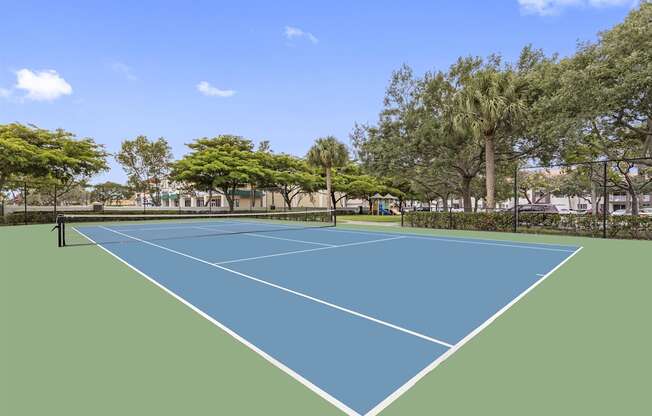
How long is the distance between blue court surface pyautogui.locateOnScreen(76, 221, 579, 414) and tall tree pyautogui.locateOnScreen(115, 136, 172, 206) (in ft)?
122

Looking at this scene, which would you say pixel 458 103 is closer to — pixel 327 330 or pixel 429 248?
pixel 429 248

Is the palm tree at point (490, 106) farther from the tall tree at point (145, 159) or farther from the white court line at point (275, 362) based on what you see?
the tall tree at point (145, 159)

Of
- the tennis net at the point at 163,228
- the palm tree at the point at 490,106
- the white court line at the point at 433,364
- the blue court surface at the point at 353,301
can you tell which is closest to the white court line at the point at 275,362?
the blue court surface at the point at 353,301

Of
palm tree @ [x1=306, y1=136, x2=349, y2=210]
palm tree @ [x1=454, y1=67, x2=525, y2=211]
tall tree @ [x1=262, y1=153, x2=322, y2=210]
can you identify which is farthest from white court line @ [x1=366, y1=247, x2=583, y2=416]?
tall tree @ [x1=262, y1=153, x2=322, y2=210]

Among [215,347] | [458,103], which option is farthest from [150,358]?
[458,103]

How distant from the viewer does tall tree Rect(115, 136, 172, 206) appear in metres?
42.8

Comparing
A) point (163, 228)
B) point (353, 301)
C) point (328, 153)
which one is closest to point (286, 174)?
point (328, 153)

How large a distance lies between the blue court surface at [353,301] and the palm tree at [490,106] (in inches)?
367

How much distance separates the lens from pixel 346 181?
1861 inches

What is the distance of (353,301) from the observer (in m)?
5.20

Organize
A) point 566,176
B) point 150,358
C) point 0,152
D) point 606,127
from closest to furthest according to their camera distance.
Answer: point 150,358
point 606,127
point 0,152
point 566,176

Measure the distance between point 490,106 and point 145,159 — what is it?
41.0m

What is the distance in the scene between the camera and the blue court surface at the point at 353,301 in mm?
3098

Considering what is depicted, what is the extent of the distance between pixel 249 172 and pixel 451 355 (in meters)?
35.1
